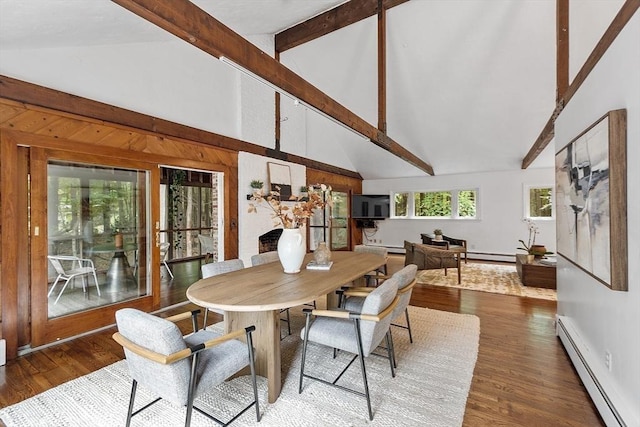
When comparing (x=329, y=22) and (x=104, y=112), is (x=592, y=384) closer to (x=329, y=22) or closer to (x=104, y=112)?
(x=104, y=112)

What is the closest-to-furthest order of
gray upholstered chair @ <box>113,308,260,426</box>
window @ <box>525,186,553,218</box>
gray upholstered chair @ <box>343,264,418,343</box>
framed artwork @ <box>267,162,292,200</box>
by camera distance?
gray upholstered chair @ <box>113,308,260,426</box> → gray upholstered chair @ <box>343,264,418,343</box> → framed artwork @ <box>267,162,292,200</box> → window @ <box>525,186,553,218</box>

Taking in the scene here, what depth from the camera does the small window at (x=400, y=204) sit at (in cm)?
891

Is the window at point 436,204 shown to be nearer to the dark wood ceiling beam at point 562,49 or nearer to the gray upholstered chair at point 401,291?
the dark wood ceiling beam at point 562,49

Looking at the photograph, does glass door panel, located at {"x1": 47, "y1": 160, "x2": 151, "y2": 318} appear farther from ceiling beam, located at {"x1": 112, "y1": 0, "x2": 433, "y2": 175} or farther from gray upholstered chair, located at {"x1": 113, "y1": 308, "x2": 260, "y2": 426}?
gray upholstered chair, located at {"x1": 113, "y1": 308, "x2": 260, "y2": 426}

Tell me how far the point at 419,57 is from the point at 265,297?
4.85m

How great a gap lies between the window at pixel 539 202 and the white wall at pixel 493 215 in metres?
0.12

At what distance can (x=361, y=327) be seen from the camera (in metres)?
1.90

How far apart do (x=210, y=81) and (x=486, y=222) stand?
708 centimetres

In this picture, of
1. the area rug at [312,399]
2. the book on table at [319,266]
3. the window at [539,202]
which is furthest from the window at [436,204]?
the book on table at [319,266]

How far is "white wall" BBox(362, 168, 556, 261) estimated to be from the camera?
23.5 feet

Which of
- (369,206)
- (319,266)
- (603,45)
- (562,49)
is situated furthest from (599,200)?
(369,206)

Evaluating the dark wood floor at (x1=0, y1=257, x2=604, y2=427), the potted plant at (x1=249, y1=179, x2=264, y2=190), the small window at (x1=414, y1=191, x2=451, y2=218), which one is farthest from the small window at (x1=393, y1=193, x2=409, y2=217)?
the dark wood floor at (x1=0, y1=257, x2=604, y2=427)

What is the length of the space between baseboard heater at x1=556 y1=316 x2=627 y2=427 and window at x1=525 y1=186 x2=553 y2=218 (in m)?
5.35

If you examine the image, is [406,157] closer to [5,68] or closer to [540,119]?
[540,119]
